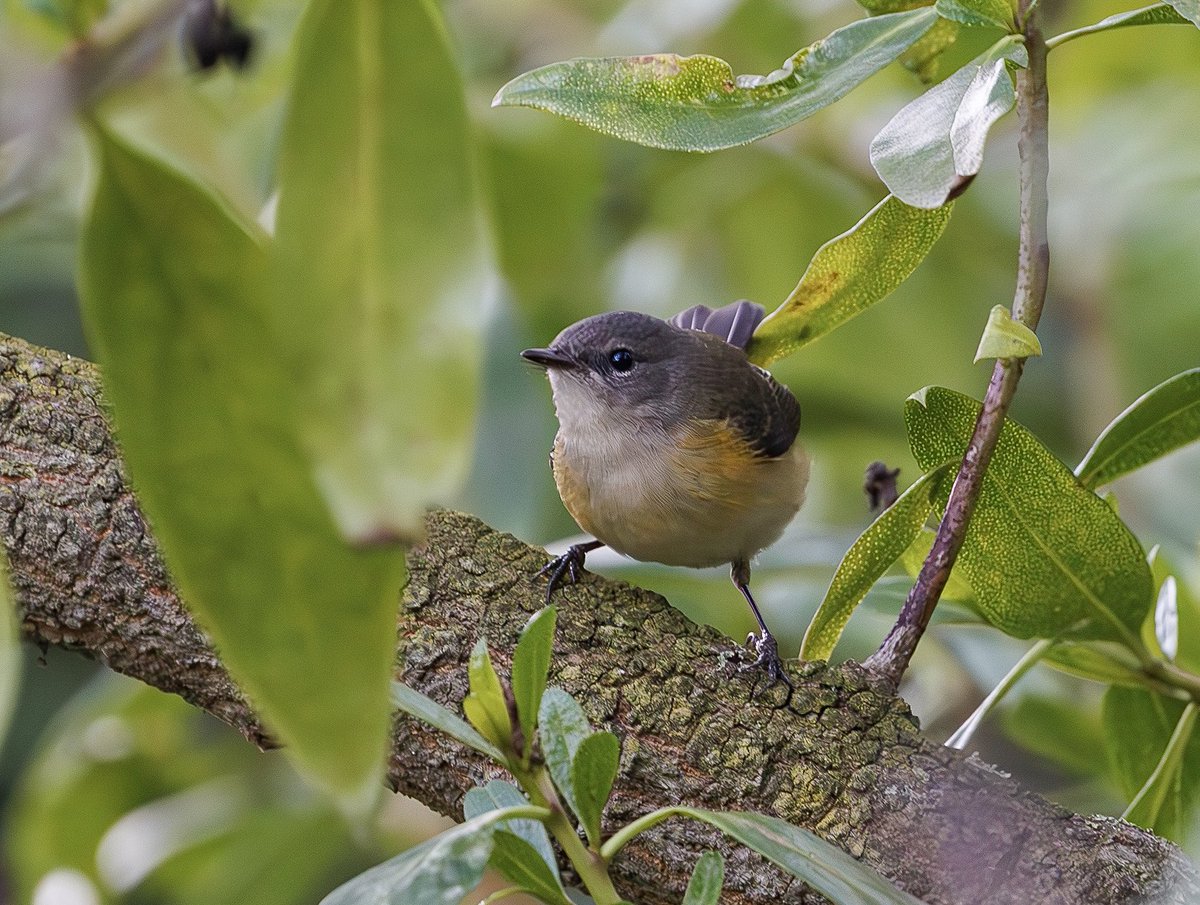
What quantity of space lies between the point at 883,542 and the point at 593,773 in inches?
23.7

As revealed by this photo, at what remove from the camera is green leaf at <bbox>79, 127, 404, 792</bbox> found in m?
0.58

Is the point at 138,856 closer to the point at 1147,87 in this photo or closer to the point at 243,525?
the point at 243,525

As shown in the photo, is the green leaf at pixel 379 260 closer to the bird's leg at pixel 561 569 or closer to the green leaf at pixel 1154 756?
the bird's leg at pixel 561 569

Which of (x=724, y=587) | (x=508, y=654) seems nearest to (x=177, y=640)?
(x=508, y=654)

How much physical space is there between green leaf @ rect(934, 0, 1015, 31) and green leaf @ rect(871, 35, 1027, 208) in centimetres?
7

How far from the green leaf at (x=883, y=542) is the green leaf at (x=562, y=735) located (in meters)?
0.54

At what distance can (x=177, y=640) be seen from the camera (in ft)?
5.26

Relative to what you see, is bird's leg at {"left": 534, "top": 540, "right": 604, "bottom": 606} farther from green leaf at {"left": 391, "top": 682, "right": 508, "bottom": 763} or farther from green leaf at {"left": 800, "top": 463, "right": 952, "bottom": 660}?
green leaf at {"left": 391, "top": 682, "right": 508, "bottom": 763}

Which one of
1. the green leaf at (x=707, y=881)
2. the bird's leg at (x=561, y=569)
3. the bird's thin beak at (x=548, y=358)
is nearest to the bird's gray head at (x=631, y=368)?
the bird's thin beak at (x=548, y=358)

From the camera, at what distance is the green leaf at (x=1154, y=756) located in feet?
5.36

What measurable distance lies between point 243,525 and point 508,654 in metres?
1.10

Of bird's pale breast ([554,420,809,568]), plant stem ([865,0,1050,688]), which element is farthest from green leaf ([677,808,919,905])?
bird's pale breast ([554,420,809,568])

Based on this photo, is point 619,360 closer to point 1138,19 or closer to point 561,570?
point 561,570

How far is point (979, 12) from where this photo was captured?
4.15 feet
